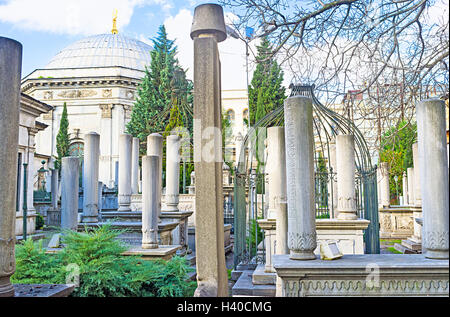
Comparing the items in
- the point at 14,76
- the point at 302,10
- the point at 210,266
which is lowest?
the point at 210,266

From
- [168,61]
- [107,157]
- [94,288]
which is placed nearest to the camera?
[94,288]

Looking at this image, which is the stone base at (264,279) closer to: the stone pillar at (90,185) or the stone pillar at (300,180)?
the stone pillar at (300,180)

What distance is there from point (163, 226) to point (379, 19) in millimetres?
6060

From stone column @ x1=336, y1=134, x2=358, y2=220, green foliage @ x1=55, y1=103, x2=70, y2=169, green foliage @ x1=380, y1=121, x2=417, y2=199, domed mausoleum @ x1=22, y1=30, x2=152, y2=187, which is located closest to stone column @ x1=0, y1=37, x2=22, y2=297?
stone column @ x1=336, y1=134, x2=358, y2=220

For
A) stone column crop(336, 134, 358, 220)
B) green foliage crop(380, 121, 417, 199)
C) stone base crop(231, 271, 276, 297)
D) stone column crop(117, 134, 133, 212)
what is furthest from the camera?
stone column crop(117, 134, 133, 212)

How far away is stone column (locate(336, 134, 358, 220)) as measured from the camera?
294 inches

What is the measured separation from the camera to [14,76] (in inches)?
150

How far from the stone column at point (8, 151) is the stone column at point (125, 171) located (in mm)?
7078

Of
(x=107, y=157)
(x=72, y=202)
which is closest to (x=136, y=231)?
(x=72, y=202)

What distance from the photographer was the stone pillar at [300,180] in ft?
13.4

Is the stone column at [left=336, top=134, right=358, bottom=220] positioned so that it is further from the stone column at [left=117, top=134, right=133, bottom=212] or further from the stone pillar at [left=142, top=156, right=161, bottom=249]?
the stone column at [left=117, top=134, right=133, bottom=212]

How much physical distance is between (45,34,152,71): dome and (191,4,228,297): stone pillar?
1224 inches

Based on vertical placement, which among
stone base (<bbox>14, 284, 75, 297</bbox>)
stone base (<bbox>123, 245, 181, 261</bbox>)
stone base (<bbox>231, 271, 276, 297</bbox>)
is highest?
stone base (<bbox>14, 284, 75, 297</bbox>)

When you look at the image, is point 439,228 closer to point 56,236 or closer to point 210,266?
point 210,266
